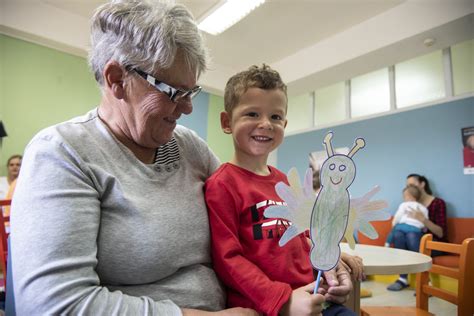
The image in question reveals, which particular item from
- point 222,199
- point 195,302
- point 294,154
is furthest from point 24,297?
point 294,154

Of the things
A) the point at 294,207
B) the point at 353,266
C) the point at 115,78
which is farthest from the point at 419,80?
the point at 115,78

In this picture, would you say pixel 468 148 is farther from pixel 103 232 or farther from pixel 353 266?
pixel 103 232

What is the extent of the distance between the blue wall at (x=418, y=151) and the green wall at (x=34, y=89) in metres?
4.16

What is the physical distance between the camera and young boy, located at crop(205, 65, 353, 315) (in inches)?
31.4

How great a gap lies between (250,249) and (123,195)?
0.38 meters

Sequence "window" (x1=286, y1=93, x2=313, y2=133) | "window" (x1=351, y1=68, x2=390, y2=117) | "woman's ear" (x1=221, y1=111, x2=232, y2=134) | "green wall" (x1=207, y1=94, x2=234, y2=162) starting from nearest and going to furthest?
1. "woman's ear" (x1=221, y1=111, x2=232, y2=134)
2. "window" (x1=351, y1=68, x2=390, y2=117)
3. "green wall" (x1=207, y1=94, x2=234, y2=162)
4. "window" (x1=286, y1=93, x2=313, y2=133)

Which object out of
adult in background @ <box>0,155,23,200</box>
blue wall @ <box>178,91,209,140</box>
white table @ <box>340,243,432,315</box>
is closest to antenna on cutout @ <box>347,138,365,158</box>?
white table @ <box>340,243,432,315</box>

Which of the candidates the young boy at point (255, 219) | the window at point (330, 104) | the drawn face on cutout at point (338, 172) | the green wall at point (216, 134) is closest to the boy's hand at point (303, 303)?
the young boy at point (255, 219)

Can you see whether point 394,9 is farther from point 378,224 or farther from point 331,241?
point 331,241

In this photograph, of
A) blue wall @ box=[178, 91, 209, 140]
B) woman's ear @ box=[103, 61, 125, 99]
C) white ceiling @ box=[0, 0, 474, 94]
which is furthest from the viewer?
blue wall @ box=[178, 91, 209, 140]

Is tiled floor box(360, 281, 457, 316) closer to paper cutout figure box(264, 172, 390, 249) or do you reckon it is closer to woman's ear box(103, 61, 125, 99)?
paper cutout figure box(264, 172, 390, 249)

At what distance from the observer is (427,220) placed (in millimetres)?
4078

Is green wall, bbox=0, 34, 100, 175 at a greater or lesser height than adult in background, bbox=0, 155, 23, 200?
greater

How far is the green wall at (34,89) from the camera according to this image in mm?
4098
